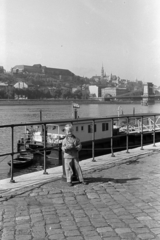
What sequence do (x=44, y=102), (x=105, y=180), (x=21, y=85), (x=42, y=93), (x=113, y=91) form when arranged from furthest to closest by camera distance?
(x=113, y=91) < (x=21, y=85) < (x=42, y=93) < (x=44, y=102) < (x=105, y=180)

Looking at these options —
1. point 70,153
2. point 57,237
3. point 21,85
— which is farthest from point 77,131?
point 21,85

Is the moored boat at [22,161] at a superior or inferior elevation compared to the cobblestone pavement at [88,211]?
inferior

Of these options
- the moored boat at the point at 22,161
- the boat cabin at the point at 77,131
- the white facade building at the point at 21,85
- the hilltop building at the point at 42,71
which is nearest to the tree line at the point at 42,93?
the white facade building at the point at 21,85

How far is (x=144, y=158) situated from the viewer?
8.00 m

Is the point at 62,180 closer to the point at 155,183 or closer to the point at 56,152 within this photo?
the point at 155,183

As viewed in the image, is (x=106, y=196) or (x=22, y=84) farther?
(x=22, y=84)

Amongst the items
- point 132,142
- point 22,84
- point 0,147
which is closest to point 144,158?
point 0,147

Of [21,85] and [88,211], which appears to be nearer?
[88,211]

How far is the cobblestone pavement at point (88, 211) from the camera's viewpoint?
11.5 ft

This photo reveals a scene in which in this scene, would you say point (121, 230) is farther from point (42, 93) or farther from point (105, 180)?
point (42, 93)

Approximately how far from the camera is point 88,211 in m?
4.20

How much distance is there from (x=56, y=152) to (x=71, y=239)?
75.3 ft

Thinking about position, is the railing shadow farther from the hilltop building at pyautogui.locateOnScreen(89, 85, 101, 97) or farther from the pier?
the hilltop building at pyautogui.locateOnScreen(89, 85, 101, 97)

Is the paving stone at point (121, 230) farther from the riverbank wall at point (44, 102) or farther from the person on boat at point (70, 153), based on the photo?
the riverbank wall at point (44, 102)
